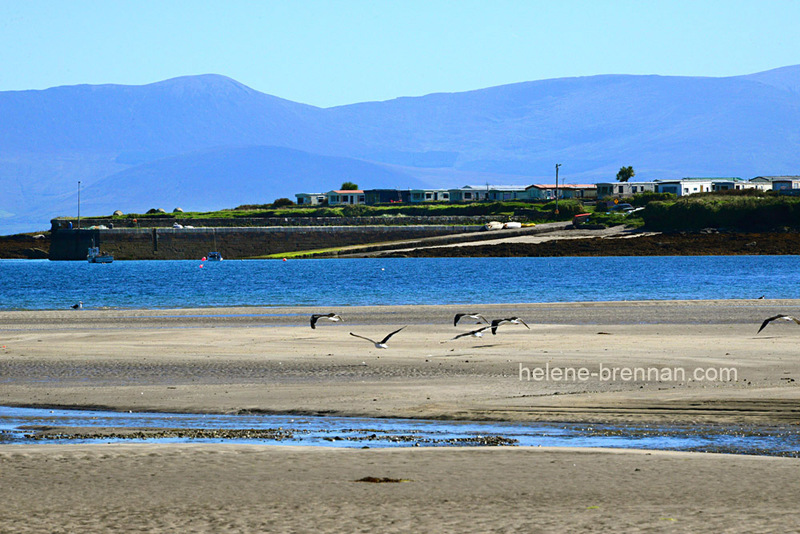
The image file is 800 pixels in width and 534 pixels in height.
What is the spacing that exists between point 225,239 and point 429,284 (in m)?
66.5

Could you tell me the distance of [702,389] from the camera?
17.4 metres

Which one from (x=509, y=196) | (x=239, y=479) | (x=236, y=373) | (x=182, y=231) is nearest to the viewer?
(x=239, y=479)

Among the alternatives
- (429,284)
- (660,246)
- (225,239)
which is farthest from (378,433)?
(225,239)

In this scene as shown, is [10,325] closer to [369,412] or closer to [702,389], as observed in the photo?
[369,412]

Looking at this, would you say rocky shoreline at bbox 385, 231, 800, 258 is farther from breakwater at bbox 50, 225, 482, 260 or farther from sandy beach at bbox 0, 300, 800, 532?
sandy beach at bbox 0, 300, 800, 532

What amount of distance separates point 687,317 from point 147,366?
20.1 m

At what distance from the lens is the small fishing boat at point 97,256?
395 ft

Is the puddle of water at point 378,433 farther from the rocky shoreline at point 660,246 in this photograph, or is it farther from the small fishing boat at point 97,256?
the small fishing boat at point 97,256

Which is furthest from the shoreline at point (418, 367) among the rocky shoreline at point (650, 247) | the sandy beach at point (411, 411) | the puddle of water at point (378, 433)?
the rocky shoreline at point (650, 247)

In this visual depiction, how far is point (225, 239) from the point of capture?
123438 mm

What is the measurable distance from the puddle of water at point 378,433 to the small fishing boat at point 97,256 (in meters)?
108

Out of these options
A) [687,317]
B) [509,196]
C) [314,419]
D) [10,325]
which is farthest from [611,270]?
[509,196]

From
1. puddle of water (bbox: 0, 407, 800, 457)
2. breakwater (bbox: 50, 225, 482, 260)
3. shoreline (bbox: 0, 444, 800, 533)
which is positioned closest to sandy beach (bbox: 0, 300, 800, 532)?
shoreline (bbox: 0, 444, 800, 533)

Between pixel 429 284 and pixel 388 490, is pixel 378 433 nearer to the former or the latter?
pixel 388 490
